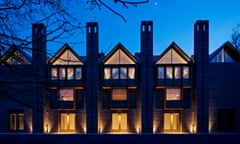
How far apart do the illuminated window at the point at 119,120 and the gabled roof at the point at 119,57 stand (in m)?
5.43

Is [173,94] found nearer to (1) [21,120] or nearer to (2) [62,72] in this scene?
(2) [62,72]

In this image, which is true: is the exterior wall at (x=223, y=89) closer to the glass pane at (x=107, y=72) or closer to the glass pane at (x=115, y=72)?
the glass pane at (x=115, y=72)

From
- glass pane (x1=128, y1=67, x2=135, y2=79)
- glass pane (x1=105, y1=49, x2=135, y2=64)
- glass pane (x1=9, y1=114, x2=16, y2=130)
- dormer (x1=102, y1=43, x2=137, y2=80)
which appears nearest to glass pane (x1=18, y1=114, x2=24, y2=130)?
glass pane (x1=9, y1=114, x2=16, y2=130)

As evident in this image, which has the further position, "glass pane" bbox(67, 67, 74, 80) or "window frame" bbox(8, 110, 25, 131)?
"window frame" bbox(8, 110, 25, 131)

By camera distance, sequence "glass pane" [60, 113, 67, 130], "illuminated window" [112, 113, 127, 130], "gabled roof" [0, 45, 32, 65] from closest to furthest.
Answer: "gabled roof" [0, 45, 32, 65] → "illuminated window" [112, 113, 127, 130] → "glass pane" [60, 113, 67, 130]

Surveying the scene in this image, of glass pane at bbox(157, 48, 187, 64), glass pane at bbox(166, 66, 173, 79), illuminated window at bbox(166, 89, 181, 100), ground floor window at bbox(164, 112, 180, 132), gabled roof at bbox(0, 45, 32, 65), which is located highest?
glass pane at bbox(157, 48, 187, 64)

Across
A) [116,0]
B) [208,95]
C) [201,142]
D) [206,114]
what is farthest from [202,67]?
A: [116,0]

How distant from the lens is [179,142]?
56.1 ft

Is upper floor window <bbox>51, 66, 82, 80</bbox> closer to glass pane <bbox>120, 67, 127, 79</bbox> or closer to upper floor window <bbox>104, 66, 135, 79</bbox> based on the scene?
upper floor window <bbox>104, 66, 135, 79</bbox>

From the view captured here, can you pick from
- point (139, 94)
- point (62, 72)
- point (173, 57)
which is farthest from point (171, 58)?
point (62, 72)

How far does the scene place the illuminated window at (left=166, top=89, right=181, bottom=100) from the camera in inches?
1063

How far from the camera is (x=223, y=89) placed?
90.1 ft

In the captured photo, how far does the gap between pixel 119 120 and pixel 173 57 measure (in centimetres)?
841

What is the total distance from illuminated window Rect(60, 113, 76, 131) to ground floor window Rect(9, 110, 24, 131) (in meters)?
4.00
